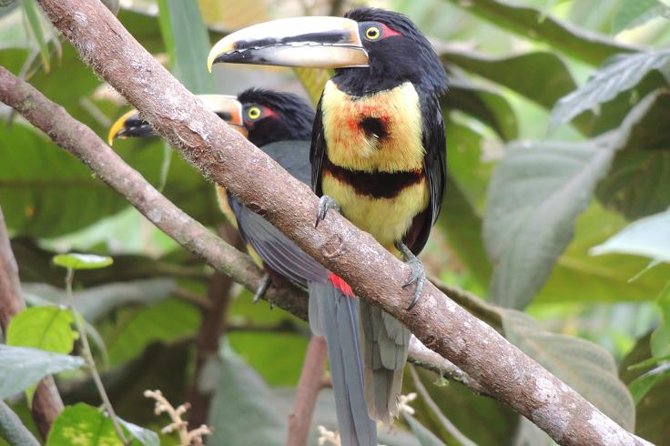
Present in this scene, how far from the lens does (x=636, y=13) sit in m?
2.41

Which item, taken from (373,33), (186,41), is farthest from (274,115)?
(186,41)

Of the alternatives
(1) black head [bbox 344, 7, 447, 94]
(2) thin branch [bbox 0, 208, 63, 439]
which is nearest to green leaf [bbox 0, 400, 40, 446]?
(2) thin branch [bbox 0, 208, 63, 439]

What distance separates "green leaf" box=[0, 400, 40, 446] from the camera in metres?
1.90

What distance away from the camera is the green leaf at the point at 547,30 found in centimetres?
327

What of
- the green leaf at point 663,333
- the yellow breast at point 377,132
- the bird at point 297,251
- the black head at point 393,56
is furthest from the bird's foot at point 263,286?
the green leaf at point 663,333

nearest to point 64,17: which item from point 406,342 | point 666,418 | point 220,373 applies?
point 406,342

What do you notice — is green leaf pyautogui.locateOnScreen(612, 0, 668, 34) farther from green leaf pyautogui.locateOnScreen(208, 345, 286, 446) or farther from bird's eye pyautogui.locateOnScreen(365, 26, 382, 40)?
green leaf pyautogui.locateOnScreen(208, 345, 286, 446)

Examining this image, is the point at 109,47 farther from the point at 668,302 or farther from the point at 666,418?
the point at 666,418

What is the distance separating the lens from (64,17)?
5.93ft

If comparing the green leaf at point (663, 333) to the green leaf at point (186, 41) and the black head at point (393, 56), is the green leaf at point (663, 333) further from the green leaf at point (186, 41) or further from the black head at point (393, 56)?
the green leaf at point (186, 41)

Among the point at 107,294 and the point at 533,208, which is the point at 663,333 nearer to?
the point at 533,208

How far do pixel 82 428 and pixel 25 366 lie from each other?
203 mm

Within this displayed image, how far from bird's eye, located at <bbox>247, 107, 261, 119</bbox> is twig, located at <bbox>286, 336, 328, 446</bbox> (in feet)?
2.81

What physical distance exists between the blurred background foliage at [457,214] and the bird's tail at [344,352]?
204mm
